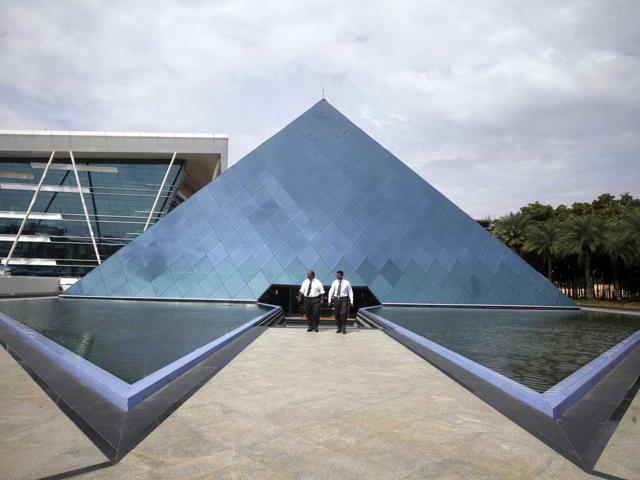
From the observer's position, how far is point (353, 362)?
642 cm

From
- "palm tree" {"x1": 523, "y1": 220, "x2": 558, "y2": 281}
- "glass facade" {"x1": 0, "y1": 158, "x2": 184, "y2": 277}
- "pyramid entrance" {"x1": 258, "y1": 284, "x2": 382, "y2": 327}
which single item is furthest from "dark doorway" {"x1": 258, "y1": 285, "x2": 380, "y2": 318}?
"palm tree" {"x1": 523, "y1": 220, "x2": 558, "y2": 281}

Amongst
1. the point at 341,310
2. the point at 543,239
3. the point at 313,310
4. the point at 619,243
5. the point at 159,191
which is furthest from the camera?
the point at 543,239

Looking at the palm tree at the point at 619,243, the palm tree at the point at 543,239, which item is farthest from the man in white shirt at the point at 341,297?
the palm tree at the point at 543,239

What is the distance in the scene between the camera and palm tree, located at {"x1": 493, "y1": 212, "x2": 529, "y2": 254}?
49125 millimetres

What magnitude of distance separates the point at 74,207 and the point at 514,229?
44884 mm

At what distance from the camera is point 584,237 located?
37.4m

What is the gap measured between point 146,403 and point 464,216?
67.1 feet

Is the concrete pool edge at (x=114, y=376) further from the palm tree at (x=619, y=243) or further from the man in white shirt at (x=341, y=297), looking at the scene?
the palm tree at (x=619, y=243)

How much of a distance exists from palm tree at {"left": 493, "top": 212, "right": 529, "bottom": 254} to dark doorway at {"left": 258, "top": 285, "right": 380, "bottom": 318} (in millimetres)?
33505

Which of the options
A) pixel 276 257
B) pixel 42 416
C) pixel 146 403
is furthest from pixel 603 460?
pixel 276 257

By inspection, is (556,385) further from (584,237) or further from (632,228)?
(584,237)

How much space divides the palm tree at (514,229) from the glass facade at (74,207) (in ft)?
115

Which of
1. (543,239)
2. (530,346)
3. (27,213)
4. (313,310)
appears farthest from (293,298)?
(543,239)

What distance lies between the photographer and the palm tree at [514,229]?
49125 millimetres
